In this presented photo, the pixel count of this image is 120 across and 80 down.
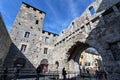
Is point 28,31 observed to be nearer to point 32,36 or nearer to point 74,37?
point 32,36

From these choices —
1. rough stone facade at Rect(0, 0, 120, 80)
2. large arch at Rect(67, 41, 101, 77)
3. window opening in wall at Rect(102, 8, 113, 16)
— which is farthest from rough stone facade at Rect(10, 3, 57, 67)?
window opening in wall at Rect(102, 8, 113, 16)

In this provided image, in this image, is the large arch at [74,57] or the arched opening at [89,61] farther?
the arched opening at [89,61]

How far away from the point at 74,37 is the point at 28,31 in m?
9.33

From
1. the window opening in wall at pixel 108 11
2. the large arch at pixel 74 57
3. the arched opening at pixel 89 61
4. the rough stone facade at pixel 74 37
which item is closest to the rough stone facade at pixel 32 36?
the rough stone facade at pixel 74 37

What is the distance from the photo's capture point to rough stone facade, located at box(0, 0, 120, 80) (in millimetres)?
6836

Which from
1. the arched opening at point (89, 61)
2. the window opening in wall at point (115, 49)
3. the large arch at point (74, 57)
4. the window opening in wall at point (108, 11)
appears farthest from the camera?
the arched opening at point (89, 61)

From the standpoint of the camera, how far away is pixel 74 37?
1081 cm

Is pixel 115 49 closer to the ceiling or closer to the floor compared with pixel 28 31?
closer to the floor

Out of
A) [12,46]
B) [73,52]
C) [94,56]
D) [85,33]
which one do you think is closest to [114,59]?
[85,33]

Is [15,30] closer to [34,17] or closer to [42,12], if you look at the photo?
[34,17]

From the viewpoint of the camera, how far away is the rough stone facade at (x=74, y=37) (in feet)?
22.4

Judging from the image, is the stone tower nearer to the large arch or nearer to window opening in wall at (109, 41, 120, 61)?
the large arch

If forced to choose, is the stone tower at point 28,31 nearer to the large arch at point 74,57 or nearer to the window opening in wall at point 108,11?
the large arch at point 74,57

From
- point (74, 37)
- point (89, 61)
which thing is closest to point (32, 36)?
point (74, 37)
